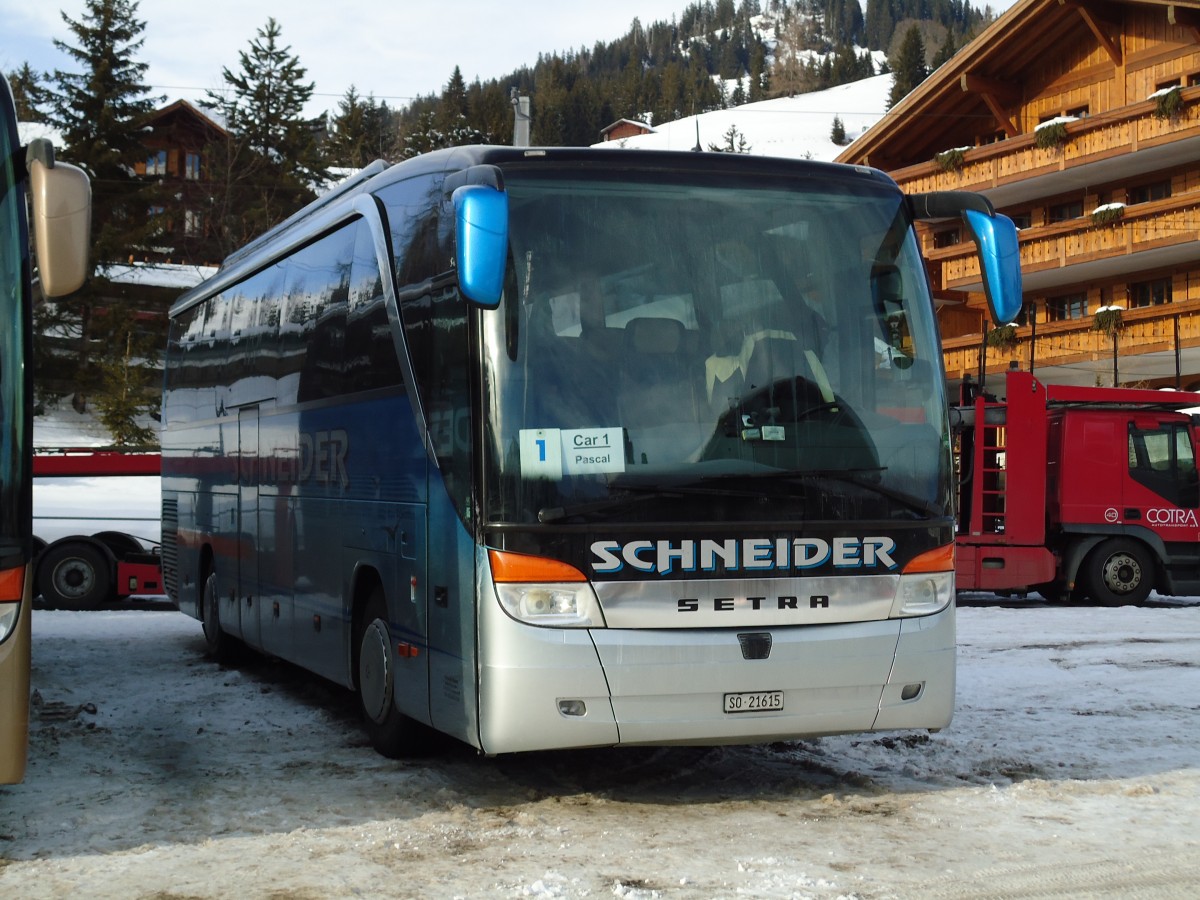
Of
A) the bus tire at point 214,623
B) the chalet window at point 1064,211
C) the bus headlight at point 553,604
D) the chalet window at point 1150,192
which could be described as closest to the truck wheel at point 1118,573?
the bus tire at point 214,623

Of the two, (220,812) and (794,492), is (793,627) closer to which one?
(794,492)

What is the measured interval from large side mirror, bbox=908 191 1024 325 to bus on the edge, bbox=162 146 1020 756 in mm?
20

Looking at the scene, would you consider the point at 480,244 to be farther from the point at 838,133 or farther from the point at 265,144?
the point at 838,133

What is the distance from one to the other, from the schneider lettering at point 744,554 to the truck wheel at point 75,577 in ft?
43.7

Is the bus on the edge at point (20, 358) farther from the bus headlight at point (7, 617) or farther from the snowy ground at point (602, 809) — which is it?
the snowy ground at point (602, 809)

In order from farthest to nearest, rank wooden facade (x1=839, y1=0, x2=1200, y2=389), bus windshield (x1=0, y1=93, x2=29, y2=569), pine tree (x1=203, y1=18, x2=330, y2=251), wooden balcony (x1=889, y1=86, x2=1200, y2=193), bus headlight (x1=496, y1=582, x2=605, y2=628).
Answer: pine tree (x1=203, y1=18, x2=330, y2=251), wooden facade (x1=839, y1=0, x2=1200, y2=389), wooden balcony (x1=889, y1=86, x2=1200, y2=193), bus headlight (x1=496, y1=582, x2=605, y2=628), bus windshield (x1=0, y1=93, x2=29, y2=569)

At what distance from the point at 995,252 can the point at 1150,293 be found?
36891 mm

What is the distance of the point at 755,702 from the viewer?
6.91 m

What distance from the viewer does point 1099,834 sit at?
6.50 metres

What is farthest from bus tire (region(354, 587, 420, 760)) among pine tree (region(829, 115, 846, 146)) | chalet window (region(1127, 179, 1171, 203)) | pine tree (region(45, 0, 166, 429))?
pine tree (region(829, 115, 846, 146))

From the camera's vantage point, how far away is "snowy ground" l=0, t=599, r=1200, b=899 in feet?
18.9

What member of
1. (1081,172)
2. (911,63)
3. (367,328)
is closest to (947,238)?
(1081,172)

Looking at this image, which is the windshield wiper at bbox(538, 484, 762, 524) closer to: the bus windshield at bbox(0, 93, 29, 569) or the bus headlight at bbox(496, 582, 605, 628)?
the bus headlight at bbox(496, 582, 605, 628)

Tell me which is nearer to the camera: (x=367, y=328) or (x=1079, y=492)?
(x=367, y=328)
